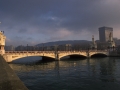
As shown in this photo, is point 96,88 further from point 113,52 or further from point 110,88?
point 113,52

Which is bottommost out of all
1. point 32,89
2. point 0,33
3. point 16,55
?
point 32,89

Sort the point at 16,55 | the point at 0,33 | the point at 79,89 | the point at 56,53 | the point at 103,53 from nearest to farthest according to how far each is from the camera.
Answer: the point at 79,89 → the point at 0,33 → the point at 16,55 → the point at 56,53 → the point at 103,53

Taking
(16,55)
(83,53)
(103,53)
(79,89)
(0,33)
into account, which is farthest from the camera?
(103,53)

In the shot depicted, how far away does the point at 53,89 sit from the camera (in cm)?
2883

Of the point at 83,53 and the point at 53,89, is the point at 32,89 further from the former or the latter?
the point at 83,53

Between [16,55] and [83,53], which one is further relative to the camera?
[83,53]

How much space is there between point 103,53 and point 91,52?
17.3 metres

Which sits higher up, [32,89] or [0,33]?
[0,33]

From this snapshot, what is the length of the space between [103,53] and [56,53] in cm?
5764

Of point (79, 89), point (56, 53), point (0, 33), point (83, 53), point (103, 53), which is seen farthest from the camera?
point (103, 53)

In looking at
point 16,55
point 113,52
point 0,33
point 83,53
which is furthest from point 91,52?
point 0,33

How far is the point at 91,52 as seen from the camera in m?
132

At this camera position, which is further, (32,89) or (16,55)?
(16,55)

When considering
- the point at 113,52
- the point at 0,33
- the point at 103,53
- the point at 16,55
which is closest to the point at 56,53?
the point at 16,55
